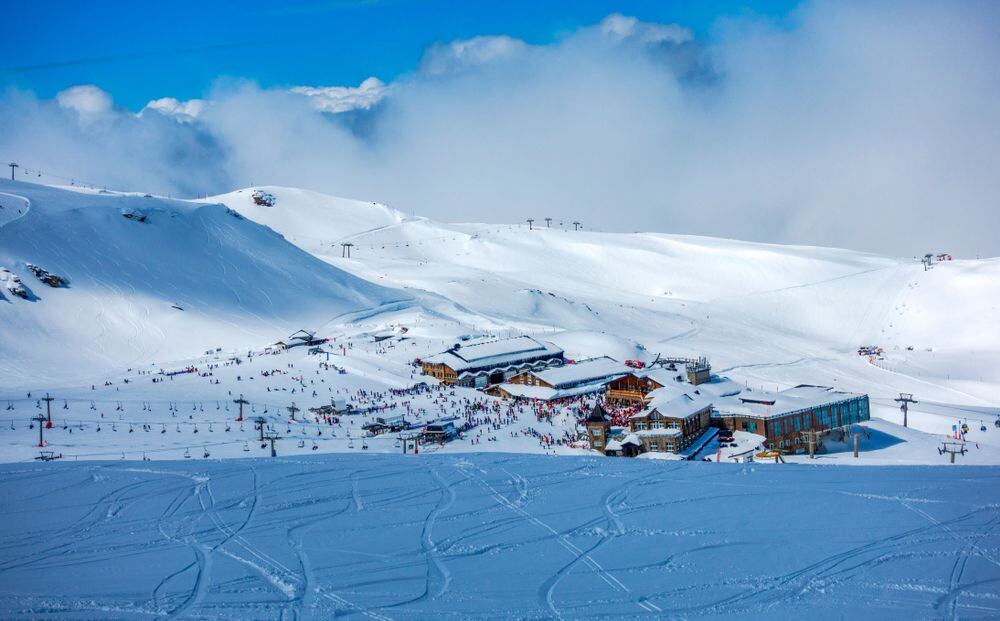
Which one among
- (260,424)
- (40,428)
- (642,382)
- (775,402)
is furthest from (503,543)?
(642,382)

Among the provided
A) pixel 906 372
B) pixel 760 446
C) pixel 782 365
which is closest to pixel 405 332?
pixel 782 365

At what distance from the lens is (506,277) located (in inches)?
3568

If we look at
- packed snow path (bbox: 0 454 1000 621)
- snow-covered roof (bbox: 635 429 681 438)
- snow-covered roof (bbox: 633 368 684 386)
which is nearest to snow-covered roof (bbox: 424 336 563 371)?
snow-covered roof (bbox: 633 368 684 386)

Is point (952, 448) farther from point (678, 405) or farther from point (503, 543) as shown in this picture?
point (503, 543)

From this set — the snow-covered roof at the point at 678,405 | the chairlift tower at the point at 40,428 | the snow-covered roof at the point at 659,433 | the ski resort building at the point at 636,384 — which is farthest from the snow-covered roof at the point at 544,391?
the chairlift tower at the point at 40,428

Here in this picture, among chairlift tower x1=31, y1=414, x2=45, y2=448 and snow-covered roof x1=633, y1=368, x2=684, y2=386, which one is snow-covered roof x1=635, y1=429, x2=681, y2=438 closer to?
snow-covered roof x1=633, y1=368, x2=684, y2=386

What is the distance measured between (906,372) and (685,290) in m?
39.5

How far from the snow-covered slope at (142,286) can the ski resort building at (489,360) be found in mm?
16045

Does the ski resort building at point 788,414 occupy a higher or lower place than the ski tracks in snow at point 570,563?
higher

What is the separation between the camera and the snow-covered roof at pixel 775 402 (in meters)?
31.8

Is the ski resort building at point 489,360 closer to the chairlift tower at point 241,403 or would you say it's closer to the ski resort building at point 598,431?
the chairlift tower at point 241,403

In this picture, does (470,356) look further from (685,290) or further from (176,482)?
(685,290)

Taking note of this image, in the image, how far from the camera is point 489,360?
46.6 m

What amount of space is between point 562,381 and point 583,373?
2409 millimetres
